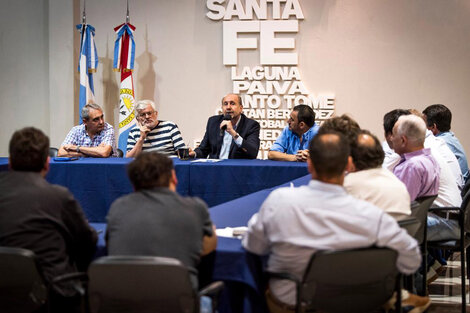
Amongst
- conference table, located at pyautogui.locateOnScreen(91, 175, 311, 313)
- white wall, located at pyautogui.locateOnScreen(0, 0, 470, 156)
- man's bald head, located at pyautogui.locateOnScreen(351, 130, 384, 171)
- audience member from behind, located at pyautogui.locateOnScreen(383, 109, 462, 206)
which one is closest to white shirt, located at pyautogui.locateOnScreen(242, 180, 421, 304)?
conference table, located at pyautogui.locateOnScreen(91, 175, 311, 313)

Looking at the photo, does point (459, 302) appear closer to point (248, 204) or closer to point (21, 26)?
point (248, 204)

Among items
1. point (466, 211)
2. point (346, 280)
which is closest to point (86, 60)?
point (466, 211)

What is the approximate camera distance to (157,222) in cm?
213

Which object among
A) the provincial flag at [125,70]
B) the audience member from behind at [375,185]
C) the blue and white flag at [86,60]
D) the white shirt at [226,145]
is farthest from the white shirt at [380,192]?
Result: the blue and white flag at [86,60]

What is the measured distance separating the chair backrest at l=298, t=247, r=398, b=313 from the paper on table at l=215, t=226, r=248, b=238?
443 millimetres

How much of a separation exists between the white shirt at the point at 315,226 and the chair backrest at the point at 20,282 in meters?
0.83

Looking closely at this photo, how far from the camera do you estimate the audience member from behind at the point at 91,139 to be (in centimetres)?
532

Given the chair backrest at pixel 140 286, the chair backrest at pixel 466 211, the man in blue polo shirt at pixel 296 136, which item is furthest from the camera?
the man in blue polo shirt at pixel 296 136

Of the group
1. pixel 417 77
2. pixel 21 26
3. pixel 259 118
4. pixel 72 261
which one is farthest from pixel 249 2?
pixel 72 261

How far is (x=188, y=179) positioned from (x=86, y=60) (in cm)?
294

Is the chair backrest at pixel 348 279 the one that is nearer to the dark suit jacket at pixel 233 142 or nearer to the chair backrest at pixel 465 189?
the chair backrest at pixel 465 189

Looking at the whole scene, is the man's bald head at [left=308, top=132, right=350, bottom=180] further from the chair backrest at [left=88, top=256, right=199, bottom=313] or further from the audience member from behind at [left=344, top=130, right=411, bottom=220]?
the chair backrest at [left=88, top=256, right=199, bottom=313]

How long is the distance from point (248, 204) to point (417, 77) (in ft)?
13.9

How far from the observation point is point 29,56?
7.26m
